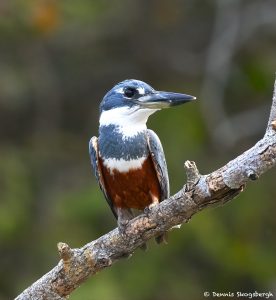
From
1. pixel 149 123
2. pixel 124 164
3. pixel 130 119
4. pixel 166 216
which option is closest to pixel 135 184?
pixel 124 164

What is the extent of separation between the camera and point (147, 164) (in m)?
5.36

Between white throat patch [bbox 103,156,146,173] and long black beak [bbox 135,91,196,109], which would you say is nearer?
long black beak [bbox 135,91,196,109]

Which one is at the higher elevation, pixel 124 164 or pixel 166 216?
pixel 124 164

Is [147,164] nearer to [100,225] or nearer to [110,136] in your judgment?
[110,136]

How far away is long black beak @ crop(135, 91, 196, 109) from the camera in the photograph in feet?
17.0

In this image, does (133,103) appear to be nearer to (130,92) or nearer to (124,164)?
(130,92)

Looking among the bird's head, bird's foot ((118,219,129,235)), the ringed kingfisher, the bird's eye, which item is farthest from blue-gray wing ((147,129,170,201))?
bird's foot ((118,219,129,235))

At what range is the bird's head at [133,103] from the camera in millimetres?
5320

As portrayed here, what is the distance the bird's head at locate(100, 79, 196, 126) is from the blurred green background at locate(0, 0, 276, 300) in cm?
258

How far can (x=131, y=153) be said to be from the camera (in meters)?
5.35

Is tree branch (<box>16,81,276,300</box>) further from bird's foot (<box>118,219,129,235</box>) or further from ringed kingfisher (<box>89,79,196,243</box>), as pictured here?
ringed kingfisher (<box>89,79,196,243</box>)

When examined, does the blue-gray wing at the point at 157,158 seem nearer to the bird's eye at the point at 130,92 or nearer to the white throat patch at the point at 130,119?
the white throat patch at the point at 130,119

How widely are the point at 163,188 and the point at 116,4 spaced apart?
4717 mm

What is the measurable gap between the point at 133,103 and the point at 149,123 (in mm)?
3292
